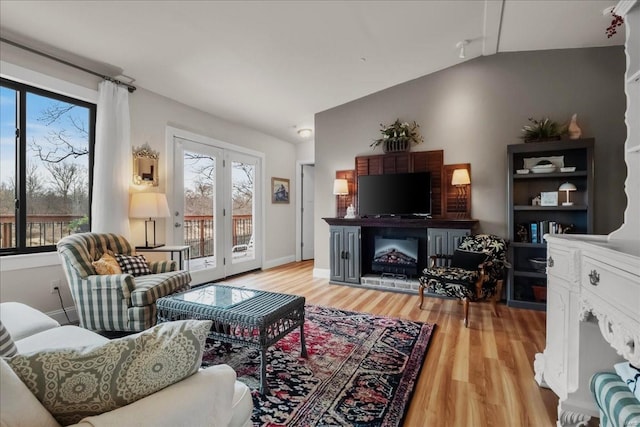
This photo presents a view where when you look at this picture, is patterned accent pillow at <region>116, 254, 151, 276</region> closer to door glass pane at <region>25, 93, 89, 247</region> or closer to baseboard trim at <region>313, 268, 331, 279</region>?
door glass pane at <region>25, 93, 89, 247</region>

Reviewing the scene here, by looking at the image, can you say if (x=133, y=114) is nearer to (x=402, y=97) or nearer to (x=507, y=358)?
(x=402, y=97)

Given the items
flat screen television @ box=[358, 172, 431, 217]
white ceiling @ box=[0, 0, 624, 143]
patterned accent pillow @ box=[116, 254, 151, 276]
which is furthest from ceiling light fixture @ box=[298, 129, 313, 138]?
patterned accent pillow @ box=[116, 254, 151, 276]

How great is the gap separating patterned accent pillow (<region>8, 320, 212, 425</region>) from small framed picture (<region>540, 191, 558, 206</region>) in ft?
12.7

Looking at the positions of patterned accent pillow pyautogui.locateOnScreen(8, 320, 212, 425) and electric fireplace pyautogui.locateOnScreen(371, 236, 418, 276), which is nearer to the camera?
patterned accent pillow pyautogui.locateOnScreen(8, 320, 212, 425)

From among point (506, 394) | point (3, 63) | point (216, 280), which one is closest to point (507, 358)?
point (506, 394)

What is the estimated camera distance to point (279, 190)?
Answer: 20.5 ft

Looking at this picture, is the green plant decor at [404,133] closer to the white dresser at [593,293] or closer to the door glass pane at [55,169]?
the white dresser at [593,293]

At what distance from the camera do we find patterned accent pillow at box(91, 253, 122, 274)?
108 inches

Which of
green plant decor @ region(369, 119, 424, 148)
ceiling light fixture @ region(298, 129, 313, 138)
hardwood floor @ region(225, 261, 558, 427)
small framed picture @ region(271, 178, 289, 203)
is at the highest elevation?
ceiling light fixture @ region(298, 129, 313, 138)

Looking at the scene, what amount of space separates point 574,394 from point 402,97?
3.85 meters

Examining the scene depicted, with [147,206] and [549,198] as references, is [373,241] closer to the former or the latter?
[549,198]

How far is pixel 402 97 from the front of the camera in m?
4.46

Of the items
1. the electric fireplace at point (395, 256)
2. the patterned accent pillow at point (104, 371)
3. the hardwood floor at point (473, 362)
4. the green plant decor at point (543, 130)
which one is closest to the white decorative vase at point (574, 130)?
the green plant decor at point (543, 130)

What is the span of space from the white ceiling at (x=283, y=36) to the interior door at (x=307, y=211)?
2.73 metres
